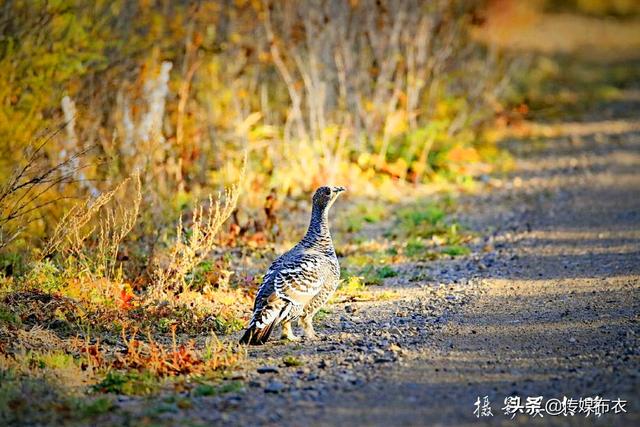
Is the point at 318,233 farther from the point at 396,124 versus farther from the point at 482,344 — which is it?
the point at 396,124

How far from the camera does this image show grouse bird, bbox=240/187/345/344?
792 centimetres

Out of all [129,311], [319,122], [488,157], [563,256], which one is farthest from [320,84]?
[129,311]

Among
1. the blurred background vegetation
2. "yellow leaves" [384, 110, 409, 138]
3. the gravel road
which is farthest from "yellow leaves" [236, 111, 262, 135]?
the gravel road

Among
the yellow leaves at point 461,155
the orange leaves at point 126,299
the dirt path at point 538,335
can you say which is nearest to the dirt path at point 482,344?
the dirt path at point 538,335

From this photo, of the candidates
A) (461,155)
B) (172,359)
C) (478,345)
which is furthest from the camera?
(461,155)

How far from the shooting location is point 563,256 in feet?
37.7

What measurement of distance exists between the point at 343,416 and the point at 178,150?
7.71m

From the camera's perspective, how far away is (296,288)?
8086 mm

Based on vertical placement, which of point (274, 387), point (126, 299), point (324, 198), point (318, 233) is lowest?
point (274, 387)

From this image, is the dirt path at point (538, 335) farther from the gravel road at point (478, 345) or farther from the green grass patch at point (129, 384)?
the green grass patch at point (129, 384)

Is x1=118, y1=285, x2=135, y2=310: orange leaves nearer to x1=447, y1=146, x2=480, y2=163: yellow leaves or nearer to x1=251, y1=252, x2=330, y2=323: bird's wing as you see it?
x1=251, y1=252, x2=330, y2=323: bird's wing

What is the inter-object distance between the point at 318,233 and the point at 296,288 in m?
0.87

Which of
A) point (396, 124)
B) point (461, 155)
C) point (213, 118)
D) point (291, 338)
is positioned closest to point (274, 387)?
point (291, 338)

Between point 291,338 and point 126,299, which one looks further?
point 126,299
